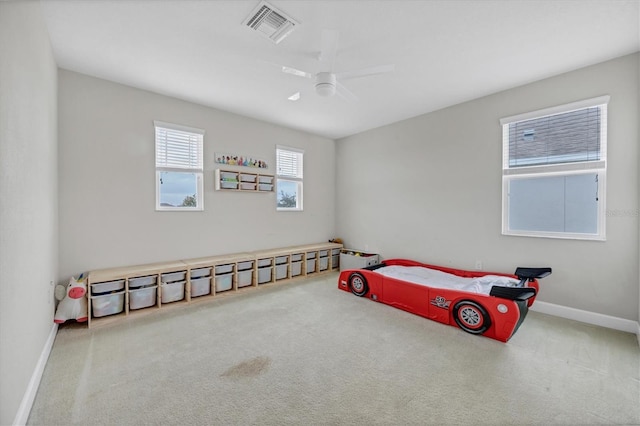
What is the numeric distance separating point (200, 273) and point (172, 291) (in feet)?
1.28

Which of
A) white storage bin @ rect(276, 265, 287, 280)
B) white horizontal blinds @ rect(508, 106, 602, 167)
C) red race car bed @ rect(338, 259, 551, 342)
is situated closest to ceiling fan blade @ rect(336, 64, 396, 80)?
white horizontal blinds @ rect(508, 106, 602, 167)

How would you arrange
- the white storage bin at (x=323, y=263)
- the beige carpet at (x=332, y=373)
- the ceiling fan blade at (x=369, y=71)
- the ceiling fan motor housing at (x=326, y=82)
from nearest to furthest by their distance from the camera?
the beige carpet at (x=332, y=373) < the ceiling fan blade at (x=369, y=71) < the ceiling fan motor housing at (x=326, y=82) < the white storage bin at (x=323, y=263)

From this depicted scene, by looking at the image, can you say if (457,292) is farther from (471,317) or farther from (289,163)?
(289,163)

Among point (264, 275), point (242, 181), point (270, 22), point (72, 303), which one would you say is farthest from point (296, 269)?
point (270, 22)

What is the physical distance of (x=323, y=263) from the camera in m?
5.17

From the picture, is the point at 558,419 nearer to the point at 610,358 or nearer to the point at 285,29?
the point at 610,358

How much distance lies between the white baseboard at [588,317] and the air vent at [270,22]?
13.7ft

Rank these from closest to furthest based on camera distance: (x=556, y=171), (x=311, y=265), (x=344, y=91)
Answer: (x=344, y=91) < (x=556, y=171) < (x=311, y=265)

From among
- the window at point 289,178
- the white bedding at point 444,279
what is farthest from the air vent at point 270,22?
the white bedding at point 444,279

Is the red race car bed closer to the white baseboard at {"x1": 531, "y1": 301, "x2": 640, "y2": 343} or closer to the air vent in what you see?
the white baseboard at {"x1": 531, "y1": 301, "x2": 640, "y2": 343}

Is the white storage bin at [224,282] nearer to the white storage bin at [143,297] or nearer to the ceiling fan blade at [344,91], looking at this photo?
the white storage bin at [143,297]

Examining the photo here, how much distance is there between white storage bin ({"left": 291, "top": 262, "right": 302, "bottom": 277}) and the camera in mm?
4644

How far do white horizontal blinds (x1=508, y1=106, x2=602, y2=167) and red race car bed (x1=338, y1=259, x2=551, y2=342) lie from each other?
139 centimetres

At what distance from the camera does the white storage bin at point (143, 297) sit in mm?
3045
